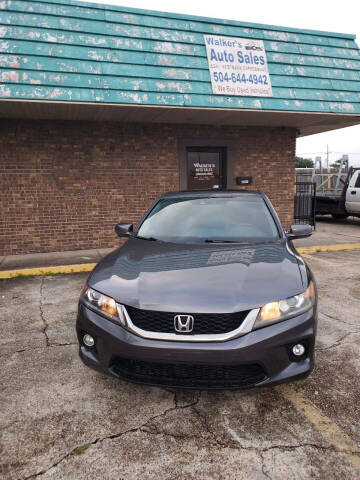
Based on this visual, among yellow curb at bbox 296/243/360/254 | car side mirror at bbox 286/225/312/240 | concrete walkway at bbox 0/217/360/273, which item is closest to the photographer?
car side mirror at bbox 286/225/312/240

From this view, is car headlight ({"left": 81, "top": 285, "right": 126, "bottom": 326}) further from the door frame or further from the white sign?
the door frame

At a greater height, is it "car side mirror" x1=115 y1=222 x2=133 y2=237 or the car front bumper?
"car side mirror" x1=115 y1=222 x2=133 y2=237

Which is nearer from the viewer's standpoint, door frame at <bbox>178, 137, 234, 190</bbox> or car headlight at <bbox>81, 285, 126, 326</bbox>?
car headlight at <bbox>81, 285, 126, 326</bbox>

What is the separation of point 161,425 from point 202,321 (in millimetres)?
766

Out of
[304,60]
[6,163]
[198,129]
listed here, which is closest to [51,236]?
[6,163]

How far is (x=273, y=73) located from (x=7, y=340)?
7.53 m

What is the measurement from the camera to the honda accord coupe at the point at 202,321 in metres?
2.05

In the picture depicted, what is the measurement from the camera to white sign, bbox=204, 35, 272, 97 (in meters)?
7.20

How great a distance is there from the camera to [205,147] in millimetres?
8875

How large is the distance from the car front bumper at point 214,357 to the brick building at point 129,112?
5.35 meters

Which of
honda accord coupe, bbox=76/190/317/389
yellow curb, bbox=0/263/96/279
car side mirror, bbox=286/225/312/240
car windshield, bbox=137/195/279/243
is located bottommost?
yellow curb, bbox=0/263/96/279

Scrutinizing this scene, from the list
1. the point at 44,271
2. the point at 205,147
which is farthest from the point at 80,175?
the point at 205,147

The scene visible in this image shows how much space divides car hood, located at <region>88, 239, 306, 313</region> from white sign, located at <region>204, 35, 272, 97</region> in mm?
5317

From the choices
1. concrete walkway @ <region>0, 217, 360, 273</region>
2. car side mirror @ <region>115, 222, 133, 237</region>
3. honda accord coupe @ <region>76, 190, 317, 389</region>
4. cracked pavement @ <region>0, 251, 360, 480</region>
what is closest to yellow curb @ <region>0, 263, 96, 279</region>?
concrete walkway @ <region>0, 217, 360, 273</region>
